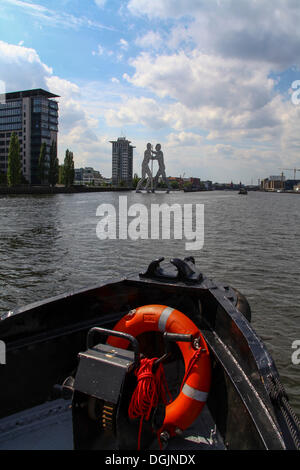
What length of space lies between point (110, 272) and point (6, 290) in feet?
11.5

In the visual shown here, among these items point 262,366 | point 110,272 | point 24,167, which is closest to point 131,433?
point 262,366

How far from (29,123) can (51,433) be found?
109312mm

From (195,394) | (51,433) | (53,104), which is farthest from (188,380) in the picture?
(53,104)

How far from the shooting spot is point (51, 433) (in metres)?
3.43

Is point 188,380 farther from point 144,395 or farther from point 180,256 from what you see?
point 180,256

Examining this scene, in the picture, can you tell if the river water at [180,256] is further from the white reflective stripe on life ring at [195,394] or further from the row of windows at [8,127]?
the row of windows at [8,127]

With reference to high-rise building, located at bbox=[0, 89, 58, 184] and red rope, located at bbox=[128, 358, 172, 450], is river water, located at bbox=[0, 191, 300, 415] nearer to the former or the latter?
red rope, located at bbox=[128, 358, 172, 450]

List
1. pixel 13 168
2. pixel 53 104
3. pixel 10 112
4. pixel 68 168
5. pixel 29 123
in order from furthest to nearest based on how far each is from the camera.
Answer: pixel 53 104
pixel 10 112
pixel 29 123
pixel 68 168
pixel 13 168

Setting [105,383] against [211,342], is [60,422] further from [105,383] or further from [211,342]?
[211,342]

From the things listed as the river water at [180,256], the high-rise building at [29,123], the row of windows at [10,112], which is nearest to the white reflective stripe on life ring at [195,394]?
the river water at [180,256]

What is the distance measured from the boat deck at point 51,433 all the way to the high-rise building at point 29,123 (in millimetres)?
102429

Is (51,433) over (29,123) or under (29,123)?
under

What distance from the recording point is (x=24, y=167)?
10194cm

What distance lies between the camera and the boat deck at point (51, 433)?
3.28 metres
